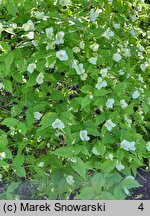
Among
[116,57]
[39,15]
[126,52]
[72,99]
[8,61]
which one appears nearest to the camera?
[8,61]

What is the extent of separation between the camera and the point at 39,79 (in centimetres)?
167

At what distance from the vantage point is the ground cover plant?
1.63 m

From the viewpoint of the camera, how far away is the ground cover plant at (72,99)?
5.35ft

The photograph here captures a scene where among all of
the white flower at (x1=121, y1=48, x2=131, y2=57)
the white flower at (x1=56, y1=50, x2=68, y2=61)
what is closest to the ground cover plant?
the white flower at (x1=56, y1=50, x2=68, y2=61)

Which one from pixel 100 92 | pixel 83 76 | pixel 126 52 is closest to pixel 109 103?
pixel 100 92

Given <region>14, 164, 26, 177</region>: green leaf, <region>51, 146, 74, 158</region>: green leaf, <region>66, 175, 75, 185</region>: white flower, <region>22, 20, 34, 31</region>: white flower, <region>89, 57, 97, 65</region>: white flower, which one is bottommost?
<region>66, 175, 75, 185</region>: white flower

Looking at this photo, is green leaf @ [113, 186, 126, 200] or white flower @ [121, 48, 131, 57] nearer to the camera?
green leaf @ [113, 186, 126, 200]

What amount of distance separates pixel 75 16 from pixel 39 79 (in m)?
0.38

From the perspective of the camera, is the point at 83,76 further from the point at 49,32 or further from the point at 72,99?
the point at 49,32

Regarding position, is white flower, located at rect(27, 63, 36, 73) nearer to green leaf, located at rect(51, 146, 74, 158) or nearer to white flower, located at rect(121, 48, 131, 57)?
green leaf, located at rect(51, 146, 74, 158)

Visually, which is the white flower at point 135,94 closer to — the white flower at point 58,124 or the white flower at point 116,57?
the white flower at point 116,57

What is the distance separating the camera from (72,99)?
1.80 meters

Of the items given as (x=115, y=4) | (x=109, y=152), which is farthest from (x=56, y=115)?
(x=115, y=4)

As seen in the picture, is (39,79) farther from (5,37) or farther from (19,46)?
(5,37)
